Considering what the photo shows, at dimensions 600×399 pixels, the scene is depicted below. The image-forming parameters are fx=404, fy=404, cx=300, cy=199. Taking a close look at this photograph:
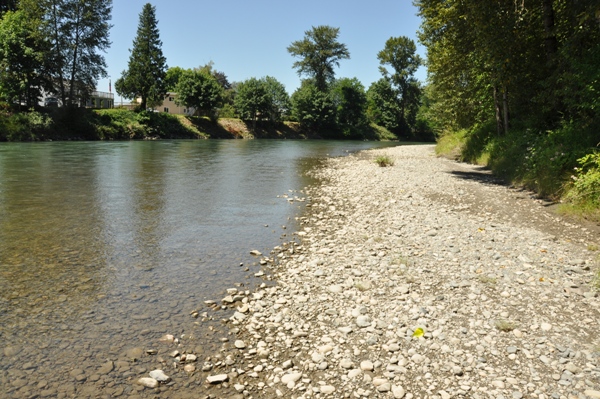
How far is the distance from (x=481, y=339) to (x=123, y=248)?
8.22 meters

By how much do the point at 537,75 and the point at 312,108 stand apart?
2935 inches

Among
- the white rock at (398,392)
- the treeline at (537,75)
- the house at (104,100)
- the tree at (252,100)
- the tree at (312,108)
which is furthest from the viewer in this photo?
the tree at (312,108)

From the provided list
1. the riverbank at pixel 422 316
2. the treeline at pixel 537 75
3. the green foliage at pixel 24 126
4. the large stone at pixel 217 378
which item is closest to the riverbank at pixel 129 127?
the green foliage at pixel 24 126

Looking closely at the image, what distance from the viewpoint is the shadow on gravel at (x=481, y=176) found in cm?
1918

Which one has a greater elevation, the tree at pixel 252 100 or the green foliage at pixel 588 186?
the tree at pixel 252 100

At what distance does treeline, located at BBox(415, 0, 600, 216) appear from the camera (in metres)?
13.6

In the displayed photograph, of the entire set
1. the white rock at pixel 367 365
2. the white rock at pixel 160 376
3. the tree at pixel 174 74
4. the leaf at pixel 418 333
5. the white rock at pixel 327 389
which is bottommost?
the white rock at pixel 160 376

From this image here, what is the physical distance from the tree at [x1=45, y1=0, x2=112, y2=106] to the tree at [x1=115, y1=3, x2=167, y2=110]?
8.25 meters

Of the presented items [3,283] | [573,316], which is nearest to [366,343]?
[573,316]

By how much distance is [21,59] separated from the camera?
5509 centimetres

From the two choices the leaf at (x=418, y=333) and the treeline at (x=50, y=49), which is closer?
the leaf at (x=418, y=333)

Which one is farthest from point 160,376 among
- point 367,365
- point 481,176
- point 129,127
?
point 129,127

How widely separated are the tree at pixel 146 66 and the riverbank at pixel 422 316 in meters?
72.1

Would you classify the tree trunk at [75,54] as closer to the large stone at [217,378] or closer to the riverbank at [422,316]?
the riverbank at [422,316]
